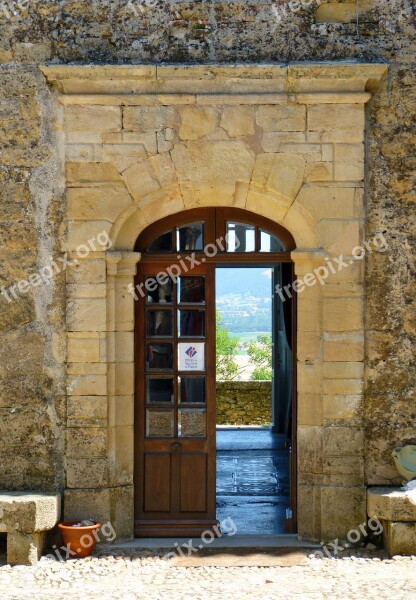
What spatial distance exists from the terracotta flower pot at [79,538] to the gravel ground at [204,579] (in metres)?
0.09

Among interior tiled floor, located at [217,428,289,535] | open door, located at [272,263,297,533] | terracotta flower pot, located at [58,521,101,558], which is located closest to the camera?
terracotta flower pot, located at [58,521,101,558]

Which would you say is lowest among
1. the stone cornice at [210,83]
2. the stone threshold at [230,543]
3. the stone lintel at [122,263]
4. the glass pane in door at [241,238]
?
the stone threshold at [230,543]

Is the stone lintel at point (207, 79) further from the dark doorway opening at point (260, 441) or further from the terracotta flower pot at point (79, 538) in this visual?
the terracotta flower pot at point (79, 538)

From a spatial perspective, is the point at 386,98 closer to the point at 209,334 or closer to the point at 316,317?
the point at 316,317

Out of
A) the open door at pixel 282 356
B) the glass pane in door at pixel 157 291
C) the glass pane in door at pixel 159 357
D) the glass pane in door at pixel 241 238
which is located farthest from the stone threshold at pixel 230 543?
the open door at pixel 282 356

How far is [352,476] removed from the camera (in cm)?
618

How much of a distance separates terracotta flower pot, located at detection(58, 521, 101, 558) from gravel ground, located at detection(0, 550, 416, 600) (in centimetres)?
9

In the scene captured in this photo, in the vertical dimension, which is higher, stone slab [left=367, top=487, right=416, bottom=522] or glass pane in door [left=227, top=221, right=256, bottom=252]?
glass pane in door [left=227, top=221, right=256, bottom=252]

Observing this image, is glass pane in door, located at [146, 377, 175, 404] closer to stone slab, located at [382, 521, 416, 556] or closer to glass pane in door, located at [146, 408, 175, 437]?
glass pane in door, located at [146, 408, 175, 437]

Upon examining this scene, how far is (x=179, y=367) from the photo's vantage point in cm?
648

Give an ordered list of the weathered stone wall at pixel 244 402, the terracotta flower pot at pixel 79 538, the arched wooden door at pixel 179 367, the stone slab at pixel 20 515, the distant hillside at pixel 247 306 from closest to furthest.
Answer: the stone slab at pixel 20 515 < the terracotta flower pot at pixel 79 538 < the arched wooden door at pixel 179 367 < the weathered stone wall at pixel 244 402 < the distant hillside at pixel 247 306

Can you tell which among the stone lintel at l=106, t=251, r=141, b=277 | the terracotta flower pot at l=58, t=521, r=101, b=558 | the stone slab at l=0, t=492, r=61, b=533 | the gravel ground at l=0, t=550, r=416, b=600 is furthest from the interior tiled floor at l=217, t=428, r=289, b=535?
the stone lintel at l=106, t=251, r=141, b=277

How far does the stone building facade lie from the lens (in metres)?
6.14

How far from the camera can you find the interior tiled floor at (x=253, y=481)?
679cm
